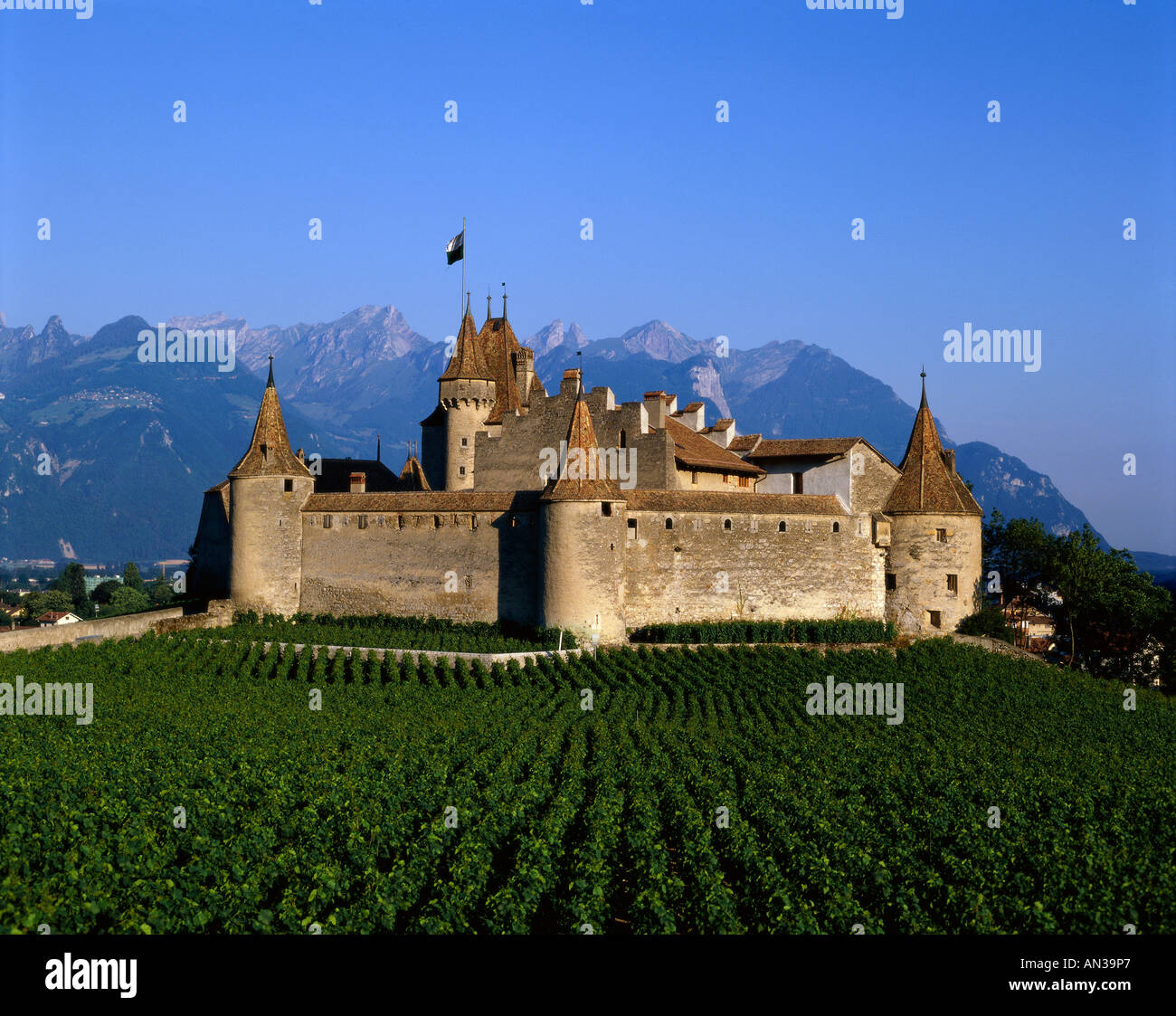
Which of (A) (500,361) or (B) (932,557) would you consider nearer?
(B) (932,557)

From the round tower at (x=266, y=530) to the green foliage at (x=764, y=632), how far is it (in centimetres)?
1502

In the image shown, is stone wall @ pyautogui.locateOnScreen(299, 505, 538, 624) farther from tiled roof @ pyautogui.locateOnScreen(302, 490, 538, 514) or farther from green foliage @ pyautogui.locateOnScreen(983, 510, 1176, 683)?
green foliage @ pyautogui.locateOnScreen(983, 510, 1176, 683)

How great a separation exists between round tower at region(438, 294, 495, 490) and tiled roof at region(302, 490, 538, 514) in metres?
5.30

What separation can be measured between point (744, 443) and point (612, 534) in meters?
13.9

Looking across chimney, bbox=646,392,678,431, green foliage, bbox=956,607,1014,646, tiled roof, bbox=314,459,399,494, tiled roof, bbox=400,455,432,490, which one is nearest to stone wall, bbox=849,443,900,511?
green foliage, bbox=956,607,1014,646

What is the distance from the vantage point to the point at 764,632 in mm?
42344

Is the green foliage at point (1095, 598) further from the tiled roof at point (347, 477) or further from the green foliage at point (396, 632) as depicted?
the tiled roof at point (347, 477)

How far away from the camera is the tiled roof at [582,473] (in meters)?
40.4

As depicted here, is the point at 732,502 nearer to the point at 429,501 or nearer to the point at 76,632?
the point at 429,501

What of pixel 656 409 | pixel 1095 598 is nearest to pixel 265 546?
pixel 656 409

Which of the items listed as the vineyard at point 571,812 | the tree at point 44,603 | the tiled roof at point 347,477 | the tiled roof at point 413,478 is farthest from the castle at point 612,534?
A: the tree at point 44,603

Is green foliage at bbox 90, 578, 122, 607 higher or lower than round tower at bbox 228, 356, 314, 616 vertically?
lower

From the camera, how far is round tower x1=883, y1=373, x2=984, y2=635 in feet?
146
